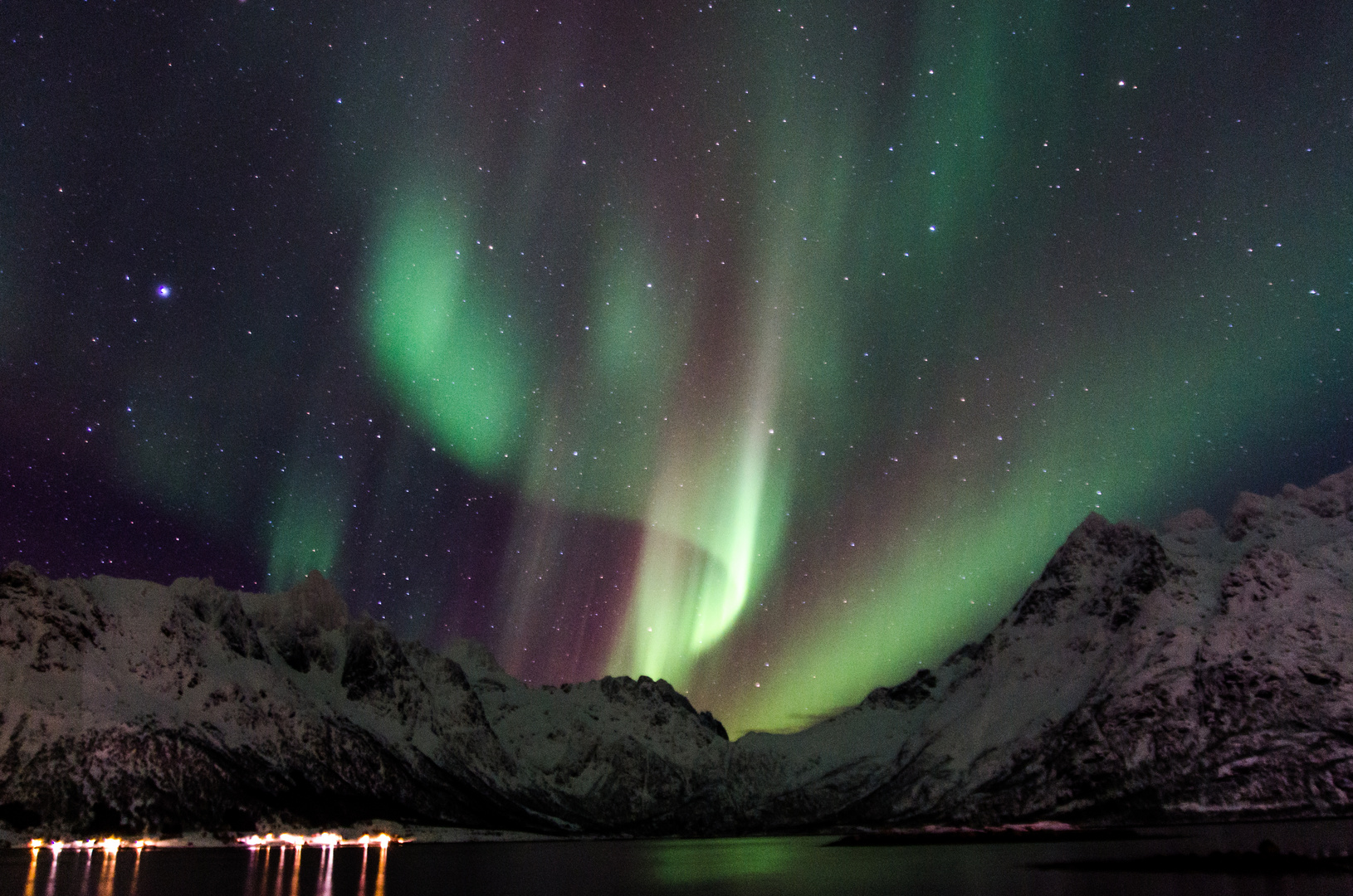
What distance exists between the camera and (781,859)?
16175 cm

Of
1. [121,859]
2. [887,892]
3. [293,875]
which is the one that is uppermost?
[887,892]

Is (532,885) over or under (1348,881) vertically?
under

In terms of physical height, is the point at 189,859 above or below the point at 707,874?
below

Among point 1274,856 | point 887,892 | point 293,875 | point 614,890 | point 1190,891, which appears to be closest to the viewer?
point 1190,891

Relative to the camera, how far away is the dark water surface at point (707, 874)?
78875 mm

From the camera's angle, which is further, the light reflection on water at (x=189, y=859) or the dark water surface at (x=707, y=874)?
the light reflection on water at (x=189, y=859)

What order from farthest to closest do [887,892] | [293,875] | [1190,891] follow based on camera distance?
[293,875]
[887,892]
[1190,891]

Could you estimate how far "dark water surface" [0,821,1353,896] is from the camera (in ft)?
259

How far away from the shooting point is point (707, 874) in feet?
398

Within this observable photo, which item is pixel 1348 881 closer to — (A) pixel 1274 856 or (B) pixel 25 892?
(A) pixel 1274 856

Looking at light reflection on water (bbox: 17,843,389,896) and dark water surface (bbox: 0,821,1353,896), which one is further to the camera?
light reflection on water (bbox: 17,843,389,896)

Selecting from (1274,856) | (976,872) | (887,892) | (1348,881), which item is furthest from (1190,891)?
(1274,856)

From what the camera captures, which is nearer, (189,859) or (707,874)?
(707,874)

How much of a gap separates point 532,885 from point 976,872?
48.2m
